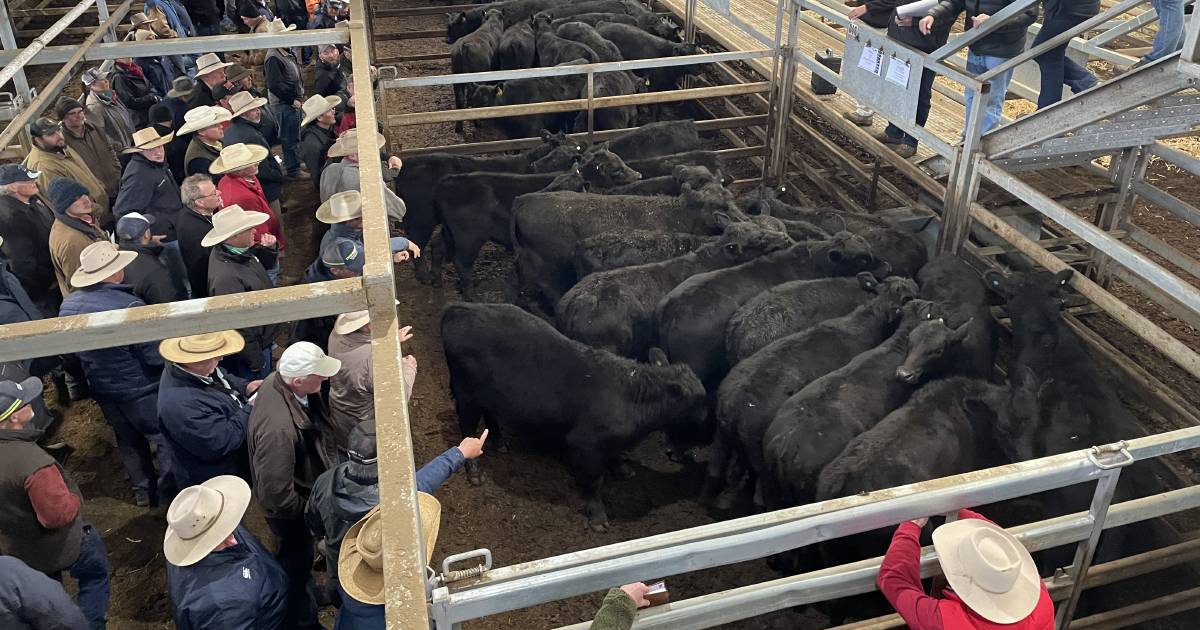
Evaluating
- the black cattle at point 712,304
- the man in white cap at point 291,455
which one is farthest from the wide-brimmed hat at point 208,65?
the black cattle at point 712,304

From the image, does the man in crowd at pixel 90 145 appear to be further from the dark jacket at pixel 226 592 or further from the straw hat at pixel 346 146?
the dark jacket at pixel 226 592

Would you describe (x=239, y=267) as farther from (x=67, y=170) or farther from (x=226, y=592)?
(x=226, y=592)

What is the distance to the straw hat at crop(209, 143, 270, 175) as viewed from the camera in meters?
6.59

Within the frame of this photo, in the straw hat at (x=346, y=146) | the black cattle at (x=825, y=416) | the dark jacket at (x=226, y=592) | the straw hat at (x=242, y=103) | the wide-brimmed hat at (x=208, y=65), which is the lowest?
the black cattle at (x=825, y=416)

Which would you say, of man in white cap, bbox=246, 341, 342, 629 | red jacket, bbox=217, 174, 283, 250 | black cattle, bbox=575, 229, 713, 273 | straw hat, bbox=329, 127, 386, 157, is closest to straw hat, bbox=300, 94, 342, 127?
straw hat, bbox=329, 127, 386, 157

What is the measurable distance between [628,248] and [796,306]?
1556 mm

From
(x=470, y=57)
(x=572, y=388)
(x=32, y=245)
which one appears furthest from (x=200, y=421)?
(x=470, y=57)

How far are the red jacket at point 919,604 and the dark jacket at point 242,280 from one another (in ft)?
13.4

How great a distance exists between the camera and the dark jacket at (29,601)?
10.9 ft

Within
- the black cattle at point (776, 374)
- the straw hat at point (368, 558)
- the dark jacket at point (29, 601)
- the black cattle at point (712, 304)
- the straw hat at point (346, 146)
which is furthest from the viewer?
the straw hat at point (346, 146)

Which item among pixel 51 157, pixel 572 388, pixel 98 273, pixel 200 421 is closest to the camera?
pixel 200 421

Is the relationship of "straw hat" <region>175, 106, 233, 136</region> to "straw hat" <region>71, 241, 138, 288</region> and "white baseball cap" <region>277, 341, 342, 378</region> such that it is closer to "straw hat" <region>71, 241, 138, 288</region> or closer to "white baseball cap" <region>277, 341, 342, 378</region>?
"straw hat" <region>71, 241, 138, 288</region>

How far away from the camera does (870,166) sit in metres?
8.63

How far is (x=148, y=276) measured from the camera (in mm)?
5629
